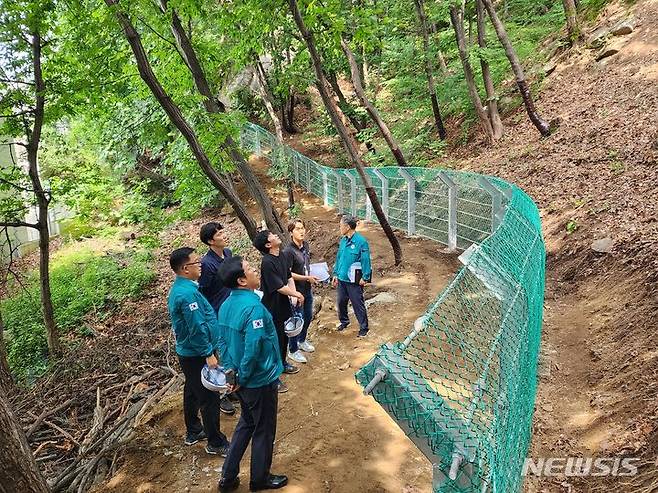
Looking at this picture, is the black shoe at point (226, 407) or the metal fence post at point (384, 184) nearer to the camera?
the black shoe at point (226, 407)

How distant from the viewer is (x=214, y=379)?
3760mm

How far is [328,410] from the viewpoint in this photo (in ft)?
15.9

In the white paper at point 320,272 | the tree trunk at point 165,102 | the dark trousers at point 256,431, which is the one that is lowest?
the dark trousers at point 256,431

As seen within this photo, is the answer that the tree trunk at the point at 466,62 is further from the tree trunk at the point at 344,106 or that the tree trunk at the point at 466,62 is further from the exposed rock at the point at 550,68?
the tree trunk at the point at 344,106

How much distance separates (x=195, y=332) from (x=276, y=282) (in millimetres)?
1196

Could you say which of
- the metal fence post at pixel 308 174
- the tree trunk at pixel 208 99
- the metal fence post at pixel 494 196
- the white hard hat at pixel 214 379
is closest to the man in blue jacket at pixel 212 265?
the white hard hat at pixel 214 379

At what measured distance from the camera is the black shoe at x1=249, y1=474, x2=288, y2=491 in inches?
144

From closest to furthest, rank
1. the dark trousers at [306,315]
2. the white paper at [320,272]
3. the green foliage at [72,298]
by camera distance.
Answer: the white paper at [320,272], the dark trousers at [306,315], the green foliage at [72,298]

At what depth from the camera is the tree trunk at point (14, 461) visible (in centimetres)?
321

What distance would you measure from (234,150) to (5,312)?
893 centimetres

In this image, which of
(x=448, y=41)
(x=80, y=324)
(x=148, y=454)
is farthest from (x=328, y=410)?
(x=448, y=41)

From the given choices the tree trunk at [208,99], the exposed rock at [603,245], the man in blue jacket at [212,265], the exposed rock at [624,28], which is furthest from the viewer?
the exposed rock at [624,28]

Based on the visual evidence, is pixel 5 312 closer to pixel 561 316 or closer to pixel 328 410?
pixel 328 410

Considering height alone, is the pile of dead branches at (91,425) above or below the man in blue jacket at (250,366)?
below
